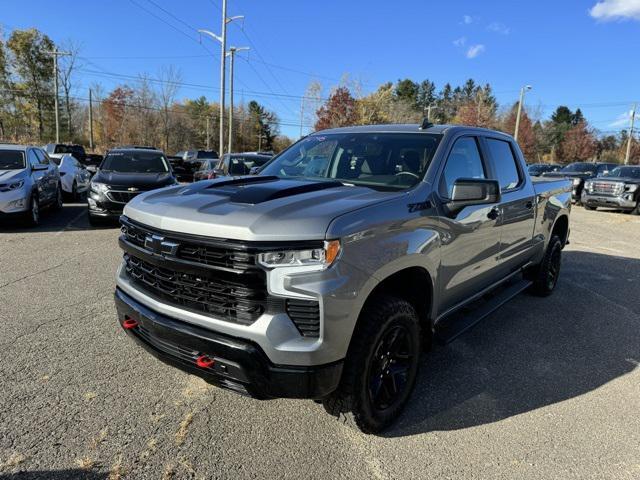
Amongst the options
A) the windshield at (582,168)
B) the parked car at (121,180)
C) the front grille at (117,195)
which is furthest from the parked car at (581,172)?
the front grille at (117,195)

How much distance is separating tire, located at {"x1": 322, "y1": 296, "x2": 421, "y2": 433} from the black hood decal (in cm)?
86

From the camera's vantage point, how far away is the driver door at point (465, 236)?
3289mm

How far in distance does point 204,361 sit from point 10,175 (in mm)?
8793

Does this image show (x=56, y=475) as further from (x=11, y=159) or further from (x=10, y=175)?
(x=11, y=159)

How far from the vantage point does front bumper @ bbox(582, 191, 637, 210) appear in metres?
16.6

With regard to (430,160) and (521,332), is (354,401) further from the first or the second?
(521,332)

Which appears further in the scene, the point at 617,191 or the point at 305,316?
the point at 617,191

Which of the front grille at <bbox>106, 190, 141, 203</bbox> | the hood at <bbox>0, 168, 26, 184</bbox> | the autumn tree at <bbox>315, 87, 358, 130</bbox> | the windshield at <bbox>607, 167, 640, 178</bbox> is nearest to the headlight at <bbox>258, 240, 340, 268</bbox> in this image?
the front grille at <bbox>106, 190, 141, 203</bbox>

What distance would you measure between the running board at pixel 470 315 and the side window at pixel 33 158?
32.4ft

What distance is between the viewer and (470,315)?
12.7 feet

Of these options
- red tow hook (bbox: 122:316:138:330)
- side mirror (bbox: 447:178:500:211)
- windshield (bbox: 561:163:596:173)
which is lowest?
red tow hook (bbox: 122:316:138:330)

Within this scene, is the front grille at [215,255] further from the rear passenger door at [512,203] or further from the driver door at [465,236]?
the rear passenger door at [512,203]

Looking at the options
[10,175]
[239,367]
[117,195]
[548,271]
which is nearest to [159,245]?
[239,367]

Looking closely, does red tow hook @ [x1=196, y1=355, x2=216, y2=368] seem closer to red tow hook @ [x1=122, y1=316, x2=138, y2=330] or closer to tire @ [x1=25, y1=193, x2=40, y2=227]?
red tow hook @ [x1=122, y1=316, x2=138, y2=330]
